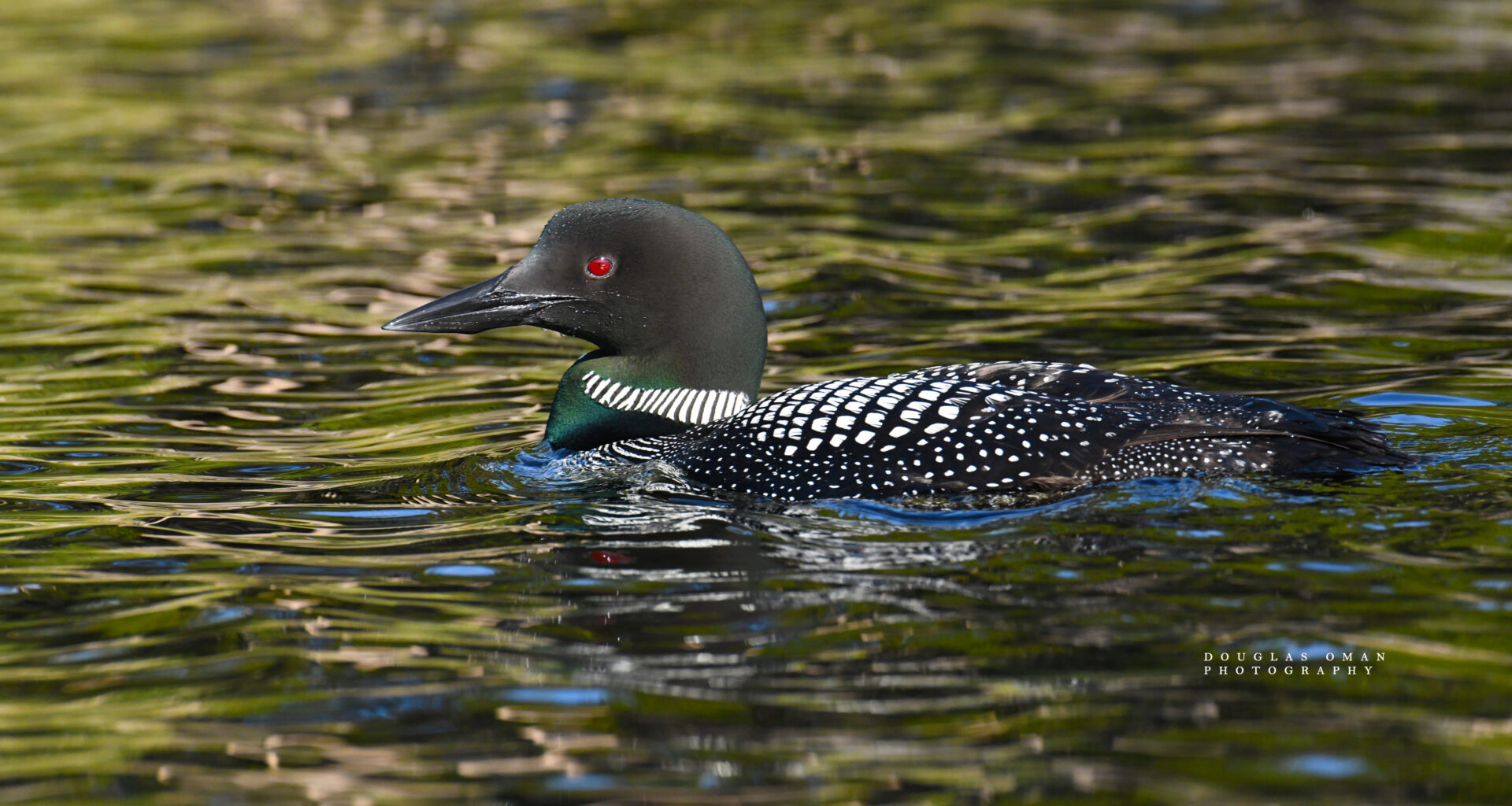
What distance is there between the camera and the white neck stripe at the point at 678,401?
17.0ft

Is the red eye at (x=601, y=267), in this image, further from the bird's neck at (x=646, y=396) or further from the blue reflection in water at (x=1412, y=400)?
the blue reflection in water at (x=1412, y=400)

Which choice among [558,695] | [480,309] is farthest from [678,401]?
[558,695]

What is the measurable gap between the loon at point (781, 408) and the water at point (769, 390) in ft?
0.43

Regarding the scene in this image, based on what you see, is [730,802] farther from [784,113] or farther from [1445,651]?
[784,113]

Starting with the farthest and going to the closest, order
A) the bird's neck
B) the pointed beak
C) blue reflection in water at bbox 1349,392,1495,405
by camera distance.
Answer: blue reflection in water at bbox 1349,392,1495,405 < the bird's neck < the pointed beak

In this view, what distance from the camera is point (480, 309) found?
Answer: 509 cm

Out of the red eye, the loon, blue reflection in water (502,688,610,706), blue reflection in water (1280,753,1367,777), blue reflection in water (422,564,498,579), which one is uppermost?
the red eye

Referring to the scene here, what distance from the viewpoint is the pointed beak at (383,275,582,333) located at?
505 centimetres

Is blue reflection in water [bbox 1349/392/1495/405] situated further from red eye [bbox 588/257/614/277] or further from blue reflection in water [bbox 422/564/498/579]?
blue reflection in water [bbox 422/564/498/579]

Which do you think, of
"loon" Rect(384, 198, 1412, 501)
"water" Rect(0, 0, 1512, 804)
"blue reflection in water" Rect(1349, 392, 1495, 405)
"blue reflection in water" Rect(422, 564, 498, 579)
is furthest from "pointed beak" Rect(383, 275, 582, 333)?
"blue reflection in water" Rect(1349, 392, 1495, 405)

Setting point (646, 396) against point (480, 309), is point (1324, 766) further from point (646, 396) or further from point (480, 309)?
point (480, 309)

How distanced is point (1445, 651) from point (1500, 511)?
0.83 metres

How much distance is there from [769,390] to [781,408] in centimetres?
151

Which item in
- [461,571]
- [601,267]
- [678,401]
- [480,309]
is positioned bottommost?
[461,571]
